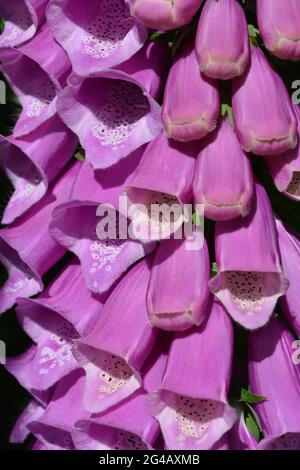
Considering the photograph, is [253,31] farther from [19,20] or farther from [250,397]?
[250,397]

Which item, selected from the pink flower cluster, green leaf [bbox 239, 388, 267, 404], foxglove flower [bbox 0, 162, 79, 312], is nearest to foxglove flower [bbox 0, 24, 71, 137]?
the pink flower cluster

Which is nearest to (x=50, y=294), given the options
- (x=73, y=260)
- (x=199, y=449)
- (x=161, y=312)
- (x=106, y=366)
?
(x=73, y=260)

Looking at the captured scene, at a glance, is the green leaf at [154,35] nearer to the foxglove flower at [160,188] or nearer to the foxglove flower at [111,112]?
the foxglove flower at [111,112]

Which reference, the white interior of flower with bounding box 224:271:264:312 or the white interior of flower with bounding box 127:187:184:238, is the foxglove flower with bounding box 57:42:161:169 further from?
the white interior of flower with bounding box 224:271:264:312

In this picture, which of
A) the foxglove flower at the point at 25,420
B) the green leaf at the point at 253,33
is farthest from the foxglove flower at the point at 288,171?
the foxglove flower at the point at 25,420

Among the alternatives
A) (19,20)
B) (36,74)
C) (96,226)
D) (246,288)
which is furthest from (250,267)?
(19,20)
